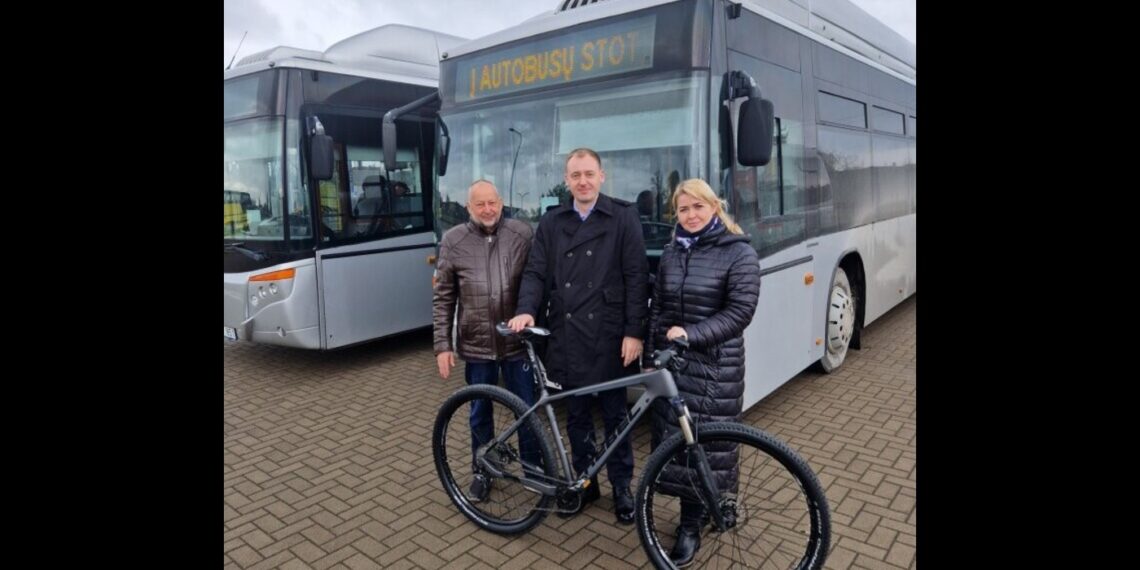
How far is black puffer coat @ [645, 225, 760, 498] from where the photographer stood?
307cm

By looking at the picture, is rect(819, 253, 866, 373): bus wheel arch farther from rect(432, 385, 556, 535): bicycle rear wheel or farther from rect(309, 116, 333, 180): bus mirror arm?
rect(309, 116, 333, 180): bus mirror arm

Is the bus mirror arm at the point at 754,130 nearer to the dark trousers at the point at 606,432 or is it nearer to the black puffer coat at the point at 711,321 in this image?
the black puffer coat at the point at 711,321

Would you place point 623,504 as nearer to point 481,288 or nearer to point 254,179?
point 481,288

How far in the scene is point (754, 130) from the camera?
163 inches

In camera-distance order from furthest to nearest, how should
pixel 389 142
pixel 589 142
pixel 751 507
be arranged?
pixel 389 142 → pixel 589 142 → pixel 751 507

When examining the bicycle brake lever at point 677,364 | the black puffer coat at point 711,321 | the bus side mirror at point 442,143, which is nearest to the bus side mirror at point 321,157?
the bus side mirror at point 442,143

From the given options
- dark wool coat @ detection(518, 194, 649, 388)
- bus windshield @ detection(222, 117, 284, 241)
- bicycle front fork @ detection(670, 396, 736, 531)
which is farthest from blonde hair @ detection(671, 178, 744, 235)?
bus windshield @ detection(222, 117, 284, 241)

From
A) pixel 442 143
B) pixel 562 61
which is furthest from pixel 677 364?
pixel 442 143

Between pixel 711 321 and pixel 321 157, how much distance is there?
14.5 feet

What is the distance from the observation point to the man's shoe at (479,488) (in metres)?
3.84

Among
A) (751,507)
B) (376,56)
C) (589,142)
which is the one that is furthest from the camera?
(376,56)

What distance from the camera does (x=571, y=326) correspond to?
11.5ft

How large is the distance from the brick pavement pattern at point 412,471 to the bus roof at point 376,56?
2969 millimetres

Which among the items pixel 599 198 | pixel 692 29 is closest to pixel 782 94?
pixel 692 29
